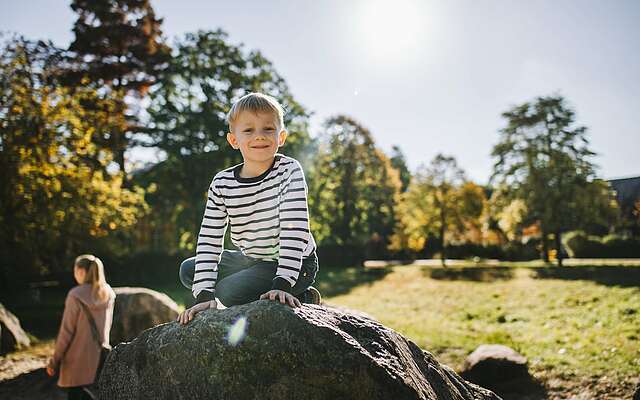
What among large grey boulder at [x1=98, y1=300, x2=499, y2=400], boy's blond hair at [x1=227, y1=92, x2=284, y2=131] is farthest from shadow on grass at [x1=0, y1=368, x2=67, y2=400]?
boy's blond hair at [x1=227, y1=92, x2=284, y2=131]

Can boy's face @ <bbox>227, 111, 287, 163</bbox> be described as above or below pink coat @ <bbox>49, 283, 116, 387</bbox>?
above

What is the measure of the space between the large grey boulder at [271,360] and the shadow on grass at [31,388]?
21.4 feet

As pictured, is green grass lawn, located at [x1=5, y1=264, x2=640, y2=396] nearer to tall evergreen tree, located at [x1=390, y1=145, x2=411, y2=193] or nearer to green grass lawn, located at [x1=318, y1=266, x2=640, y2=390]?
green grass lawn, located at [x1=318, y1=266, x2=640, y2=390]

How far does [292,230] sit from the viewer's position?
3.30 meters

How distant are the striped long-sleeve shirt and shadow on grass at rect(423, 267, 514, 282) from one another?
73.3 ft

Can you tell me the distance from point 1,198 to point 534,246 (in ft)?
133

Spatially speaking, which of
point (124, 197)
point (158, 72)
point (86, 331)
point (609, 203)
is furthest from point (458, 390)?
point (158, 72)

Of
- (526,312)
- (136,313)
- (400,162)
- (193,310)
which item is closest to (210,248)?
(193,310)

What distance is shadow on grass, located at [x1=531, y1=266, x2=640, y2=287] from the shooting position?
17.8 meters

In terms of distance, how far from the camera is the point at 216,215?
3.63 metres

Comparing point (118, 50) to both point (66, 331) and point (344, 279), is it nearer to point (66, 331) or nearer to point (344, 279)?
point (344, 279)

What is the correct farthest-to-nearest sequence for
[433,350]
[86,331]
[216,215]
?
[433,350] → [86,331] → [216,215]

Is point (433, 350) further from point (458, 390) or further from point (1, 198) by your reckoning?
point (1, 198)

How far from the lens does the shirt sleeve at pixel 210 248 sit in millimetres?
3379
